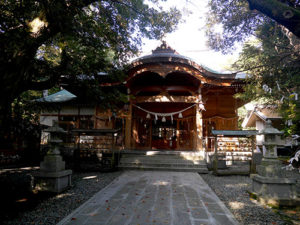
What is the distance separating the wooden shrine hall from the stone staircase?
0.86 m

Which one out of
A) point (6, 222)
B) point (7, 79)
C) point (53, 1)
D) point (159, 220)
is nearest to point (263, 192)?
point (159, 220)

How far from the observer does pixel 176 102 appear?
41.0ft

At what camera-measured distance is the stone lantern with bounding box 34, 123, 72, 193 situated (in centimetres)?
542

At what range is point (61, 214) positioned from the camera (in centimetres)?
399

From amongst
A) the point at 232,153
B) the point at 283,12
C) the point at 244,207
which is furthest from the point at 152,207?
the point at 232,153

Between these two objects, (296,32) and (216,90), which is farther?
(216,90)

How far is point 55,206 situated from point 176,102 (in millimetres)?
9556

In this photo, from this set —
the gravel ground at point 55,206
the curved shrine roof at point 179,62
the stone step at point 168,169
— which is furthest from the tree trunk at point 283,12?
the curved shrine roof at point 179,62

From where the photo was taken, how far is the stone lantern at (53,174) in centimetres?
542

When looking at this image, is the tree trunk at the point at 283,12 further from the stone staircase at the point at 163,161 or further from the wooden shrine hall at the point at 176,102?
the wooden shrine hall at the point at 176,102

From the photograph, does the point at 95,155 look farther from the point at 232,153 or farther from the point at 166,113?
the point at 232,153

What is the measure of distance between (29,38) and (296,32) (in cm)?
477

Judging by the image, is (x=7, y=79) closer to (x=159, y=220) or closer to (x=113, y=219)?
(x=113, y=219)

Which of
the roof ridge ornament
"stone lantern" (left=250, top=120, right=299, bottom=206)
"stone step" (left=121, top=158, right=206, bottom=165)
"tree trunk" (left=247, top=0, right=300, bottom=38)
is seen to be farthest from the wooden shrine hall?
"tree trunk" (left=247, top=0, right=300, bottom=38)
